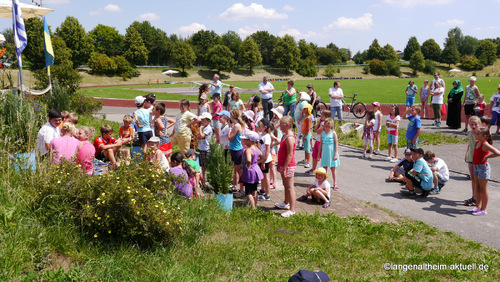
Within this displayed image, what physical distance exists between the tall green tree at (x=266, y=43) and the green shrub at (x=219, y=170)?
105m

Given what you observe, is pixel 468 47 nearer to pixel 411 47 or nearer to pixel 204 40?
pixel 411 47

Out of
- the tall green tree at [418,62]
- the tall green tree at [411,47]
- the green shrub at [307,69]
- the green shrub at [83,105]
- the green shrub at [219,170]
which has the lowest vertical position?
the green shrub at [219,170]

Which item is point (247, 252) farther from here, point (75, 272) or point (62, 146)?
point (62, 146)

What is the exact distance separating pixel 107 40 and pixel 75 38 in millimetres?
22172

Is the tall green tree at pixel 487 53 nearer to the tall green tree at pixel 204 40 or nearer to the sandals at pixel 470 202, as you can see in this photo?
the tall green tree at pixel 204 40

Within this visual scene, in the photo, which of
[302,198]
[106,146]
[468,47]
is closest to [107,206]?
[106,146]

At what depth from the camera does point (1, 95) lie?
294 inches

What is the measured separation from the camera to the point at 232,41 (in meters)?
110

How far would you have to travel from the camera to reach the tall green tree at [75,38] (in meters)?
64.1

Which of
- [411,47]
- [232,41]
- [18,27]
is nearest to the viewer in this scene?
[18,27]

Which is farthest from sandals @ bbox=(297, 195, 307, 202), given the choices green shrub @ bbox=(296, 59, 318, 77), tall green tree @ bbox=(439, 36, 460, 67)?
tall green tree @ bbox=(439, 36, 460, 67)

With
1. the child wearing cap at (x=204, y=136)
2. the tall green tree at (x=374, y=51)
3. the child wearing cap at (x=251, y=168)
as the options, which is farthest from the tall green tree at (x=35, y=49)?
the tall green tree at (x=374, y=51)

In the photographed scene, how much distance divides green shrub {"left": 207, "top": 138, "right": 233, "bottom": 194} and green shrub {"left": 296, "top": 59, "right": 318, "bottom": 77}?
84.3 meters

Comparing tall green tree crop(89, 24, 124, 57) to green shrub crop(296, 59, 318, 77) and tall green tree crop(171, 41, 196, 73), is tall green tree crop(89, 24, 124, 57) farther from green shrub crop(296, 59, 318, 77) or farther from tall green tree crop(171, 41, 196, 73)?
green shrub crop(296, 59, 318, 77)
